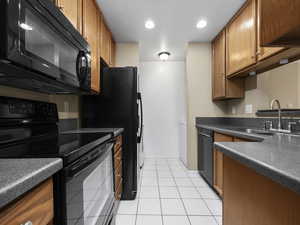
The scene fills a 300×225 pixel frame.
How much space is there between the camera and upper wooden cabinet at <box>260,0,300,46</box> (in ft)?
2.29

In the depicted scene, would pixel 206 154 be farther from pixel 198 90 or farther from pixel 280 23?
pixel 280 23

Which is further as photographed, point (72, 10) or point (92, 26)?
point (92, 26)

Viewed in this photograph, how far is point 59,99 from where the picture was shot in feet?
6.06

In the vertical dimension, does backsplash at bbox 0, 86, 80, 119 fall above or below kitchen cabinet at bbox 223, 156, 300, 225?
above

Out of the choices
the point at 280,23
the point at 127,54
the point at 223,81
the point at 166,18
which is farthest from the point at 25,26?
the point at 223,81

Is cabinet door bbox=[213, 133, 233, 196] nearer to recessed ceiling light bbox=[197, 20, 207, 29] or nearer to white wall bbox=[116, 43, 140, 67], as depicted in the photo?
recessed ceiling light bbox=[197, 20, 207, 29]

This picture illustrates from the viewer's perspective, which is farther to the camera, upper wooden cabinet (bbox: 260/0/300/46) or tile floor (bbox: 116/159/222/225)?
tile floor (bbox: 116/159/222/225)

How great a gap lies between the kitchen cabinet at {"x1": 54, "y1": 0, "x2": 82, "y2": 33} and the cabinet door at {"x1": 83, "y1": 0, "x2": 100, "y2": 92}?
0.11 m

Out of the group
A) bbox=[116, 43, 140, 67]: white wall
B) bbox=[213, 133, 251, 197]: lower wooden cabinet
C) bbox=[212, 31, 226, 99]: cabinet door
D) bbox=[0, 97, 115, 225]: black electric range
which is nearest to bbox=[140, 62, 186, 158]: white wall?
bbox=[116, 43, 140, 67]: white wall

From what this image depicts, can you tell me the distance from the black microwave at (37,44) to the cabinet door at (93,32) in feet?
2.00

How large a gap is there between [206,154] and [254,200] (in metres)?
1.99

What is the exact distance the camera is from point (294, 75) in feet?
5.88

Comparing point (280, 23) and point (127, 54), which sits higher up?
point (127, 54)

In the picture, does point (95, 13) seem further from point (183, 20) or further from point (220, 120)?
point (220, 120)
